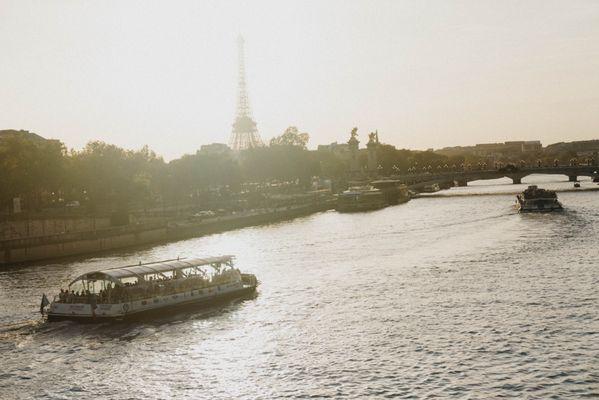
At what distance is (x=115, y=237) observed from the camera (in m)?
62.9

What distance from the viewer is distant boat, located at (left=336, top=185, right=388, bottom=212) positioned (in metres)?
104

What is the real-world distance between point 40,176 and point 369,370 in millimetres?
57391

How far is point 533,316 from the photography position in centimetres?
3059

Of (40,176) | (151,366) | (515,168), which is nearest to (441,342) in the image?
(151,366)

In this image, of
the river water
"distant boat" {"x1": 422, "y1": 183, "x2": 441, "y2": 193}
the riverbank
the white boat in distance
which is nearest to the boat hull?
the white boat in distance

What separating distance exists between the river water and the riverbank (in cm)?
396

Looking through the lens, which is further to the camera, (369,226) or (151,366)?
(369,226)

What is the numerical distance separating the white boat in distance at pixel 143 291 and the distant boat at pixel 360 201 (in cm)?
6598

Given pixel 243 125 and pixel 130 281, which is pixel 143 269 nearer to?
pixel 130 281

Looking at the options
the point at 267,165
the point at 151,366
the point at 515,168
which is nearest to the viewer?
the point at 151,366

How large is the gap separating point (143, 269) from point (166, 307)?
7.43 ft

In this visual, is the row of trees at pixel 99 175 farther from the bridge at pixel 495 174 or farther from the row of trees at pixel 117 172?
the bridge at pixel 495 174

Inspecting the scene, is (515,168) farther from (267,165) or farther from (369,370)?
(369,370)

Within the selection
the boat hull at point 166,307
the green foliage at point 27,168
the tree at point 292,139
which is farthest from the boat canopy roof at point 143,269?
the tree at point 292,139
